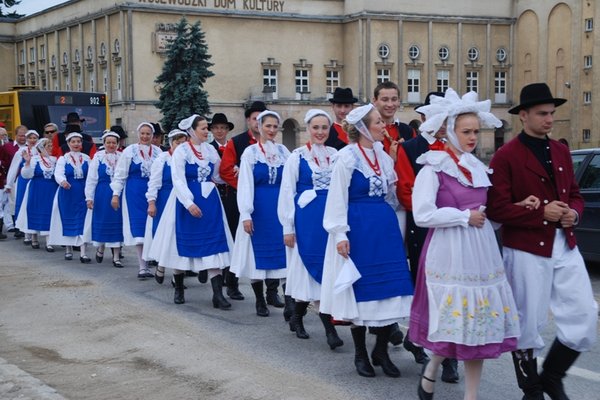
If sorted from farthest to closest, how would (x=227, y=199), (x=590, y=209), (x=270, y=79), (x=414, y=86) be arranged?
1. (x=414, y=86)
2. (x=270, y=79)
3. (x=590, y=209)
4. (x=227, y=199)

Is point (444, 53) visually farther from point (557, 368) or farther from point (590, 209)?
point (557, 368)

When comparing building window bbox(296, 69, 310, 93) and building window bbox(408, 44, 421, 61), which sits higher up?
building window bbox(408, 44, 421, 61)

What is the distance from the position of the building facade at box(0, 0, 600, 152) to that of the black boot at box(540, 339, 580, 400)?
57883mm

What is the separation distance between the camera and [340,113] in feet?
32.2

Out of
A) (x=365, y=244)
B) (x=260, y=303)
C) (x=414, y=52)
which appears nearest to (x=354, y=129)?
(x=365, y=244)

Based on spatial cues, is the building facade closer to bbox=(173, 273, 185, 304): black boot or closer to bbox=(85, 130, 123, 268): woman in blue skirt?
bbox=(85, 130, 123, 268): woman in blue skirt

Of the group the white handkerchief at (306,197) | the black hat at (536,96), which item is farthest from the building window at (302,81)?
the black hat at (536,96)

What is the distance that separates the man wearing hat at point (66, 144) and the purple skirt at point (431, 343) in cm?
1111

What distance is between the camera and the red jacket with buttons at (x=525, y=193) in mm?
6328

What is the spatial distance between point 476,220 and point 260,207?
4463 mm

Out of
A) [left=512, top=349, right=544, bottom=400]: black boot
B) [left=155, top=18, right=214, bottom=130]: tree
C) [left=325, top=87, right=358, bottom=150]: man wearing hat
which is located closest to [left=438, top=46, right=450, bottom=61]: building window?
→ [left=155, top=18, right=214, bottom=130]: tree

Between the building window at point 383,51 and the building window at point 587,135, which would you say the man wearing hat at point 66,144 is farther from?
the building window at point 383,51

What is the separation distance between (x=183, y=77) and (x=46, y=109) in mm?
22331

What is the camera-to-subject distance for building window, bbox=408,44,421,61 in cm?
7094
